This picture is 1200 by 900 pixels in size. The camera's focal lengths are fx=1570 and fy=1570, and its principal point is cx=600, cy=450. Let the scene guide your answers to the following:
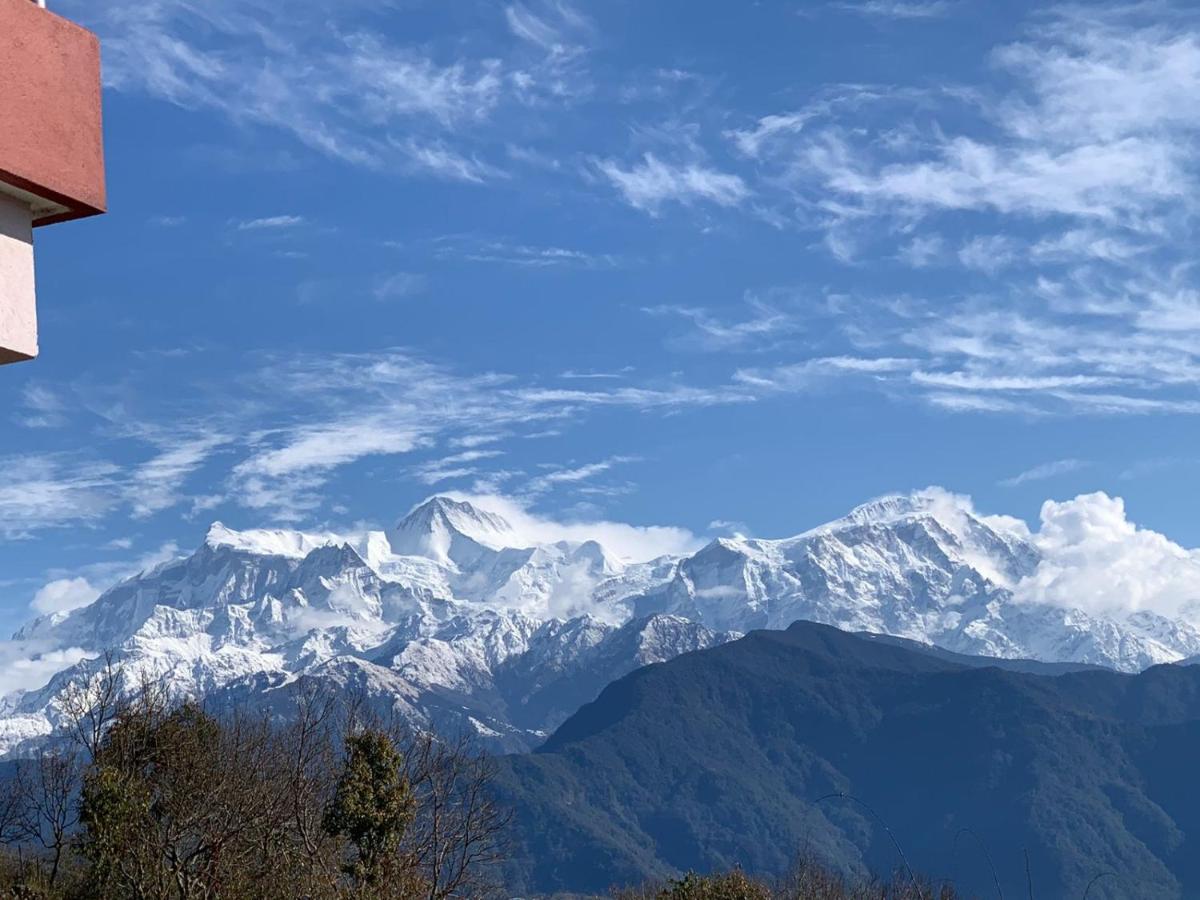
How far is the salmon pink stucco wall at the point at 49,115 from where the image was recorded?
17.6 feet

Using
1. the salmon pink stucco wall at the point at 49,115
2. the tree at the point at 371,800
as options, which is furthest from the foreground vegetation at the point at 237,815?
the salmon pink stucco wall at the point at 49,115

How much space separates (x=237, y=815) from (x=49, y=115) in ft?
144

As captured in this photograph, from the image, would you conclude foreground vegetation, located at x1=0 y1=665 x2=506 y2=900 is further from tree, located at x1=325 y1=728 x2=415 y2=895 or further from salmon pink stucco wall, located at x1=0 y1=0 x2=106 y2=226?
salmon pink stucco wall, located at x1=0 y1=0 x2=106 y2=226

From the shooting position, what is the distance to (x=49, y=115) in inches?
216

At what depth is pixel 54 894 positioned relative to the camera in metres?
51.9

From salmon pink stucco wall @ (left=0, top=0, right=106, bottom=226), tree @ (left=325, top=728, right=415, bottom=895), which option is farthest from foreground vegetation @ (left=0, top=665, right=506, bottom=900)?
salmon pink stucco wall @ (left=0, top=0, right=106, bottom=226)

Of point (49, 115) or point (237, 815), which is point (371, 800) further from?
point (49, 115)

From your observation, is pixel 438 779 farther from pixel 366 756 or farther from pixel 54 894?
pixel 54 894

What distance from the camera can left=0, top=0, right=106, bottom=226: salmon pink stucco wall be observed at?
17.6 ft

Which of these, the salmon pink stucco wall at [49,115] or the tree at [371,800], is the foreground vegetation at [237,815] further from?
the salmon pink stucco wall at [49,115]

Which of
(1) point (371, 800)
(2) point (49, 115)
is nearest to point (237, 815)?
(1) point (371, 800)

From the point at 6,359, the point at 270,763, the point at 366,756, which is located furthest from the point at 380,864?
the point at 6,359

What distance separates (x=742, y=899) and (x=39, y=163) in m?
66.5

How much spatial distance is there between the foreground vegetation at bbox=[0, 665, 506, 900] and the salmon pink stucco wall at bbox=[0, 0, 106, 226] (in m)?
29.7
